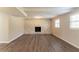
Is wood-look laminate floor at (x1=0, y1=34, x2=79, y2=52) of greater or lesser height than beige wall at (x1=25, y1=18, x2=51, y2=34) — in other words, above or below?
below

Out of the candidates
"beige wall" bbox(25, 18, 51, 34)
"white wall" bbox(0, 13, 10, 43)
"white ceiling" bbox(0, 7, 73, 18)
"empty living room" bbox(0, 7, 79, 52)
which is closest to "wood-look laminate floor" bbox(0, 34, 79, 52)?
"empty living room" bbox(0, 7, 79, 52)

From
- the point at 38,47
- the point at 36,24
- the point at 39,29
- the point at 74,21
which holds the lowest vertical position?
the point at 38,47

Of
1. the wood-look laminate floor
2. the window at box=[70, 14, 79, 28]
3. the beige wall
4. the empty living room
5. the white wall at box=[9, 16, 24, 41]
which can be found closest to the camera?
the wood-look laminate floor

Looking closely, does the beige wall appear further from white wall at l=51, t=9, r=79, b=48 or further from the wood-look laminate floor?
the wood-look laminate floor

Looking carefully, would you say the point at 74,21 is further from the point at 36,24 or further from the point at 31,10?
the point at 36,24

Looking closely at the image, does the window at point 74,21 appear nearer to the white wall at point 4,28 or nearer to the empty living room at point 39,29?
the empty living room at point 39,29

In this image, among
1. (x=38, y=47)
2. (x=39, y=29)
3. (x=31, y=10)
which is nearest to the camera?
(x=38, y=47)

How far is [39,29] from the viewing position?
14.1 metres

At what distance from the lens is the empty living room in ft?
18.3

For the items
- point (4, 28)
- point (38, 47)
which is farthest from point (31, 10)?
point (38, 47)

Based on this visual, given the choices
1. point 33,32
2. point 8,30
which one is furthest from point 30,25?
point 8,30
